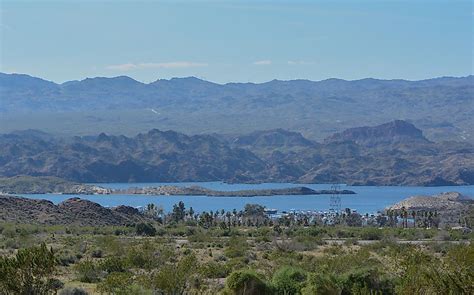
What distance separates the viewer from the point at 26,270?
27.9 meters

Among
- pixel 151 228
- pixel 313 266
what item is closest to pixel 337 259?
pixel 313 266

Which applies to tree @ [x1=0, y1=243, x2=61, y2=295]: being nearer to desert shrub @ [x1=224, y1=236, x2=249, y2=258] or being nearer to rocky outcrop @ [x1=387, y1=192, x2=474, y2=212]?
desert shrub @ [x1=224, y1=236, x2=249, y2=258]

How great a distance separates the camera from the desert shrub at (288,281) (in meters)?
34.6

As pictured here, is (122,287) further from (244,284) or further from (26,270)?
(244,284)

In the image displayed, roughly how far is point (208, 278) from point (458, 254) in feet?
43.9

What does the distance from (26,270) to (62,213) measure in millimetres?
92281

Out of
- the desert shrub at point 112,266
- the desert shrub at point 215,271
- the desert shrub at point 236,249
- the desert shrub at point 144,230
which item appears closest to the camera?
the desert shrub at point 215,271

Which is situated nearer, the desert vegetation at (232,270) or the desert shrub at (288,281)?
the desert vegetation at (232,270)

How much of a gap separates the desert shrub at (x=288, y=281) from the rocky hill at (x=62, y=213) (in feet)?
239

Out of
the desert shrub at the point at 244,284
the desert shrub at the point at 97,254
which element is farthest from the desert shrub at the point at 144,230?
the desert shrub at the point at 244,284

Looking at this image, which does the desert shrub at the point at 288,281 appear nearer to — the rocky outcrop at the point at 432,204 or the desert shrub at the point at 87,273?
the desert shrub at the point at 87,273

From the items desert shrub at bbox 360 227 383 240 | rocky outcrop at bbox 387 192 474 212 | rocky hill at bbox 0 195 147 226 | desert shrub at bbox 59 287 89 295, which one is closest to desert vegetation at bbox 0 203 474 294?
desert shrub at bbox 59 287 89 295

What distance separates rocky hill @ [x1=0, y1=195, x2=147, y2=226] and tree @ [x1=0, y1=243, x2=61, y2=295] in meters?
77.3

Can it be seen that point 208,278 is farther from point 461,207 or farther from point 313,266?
point 461,207
